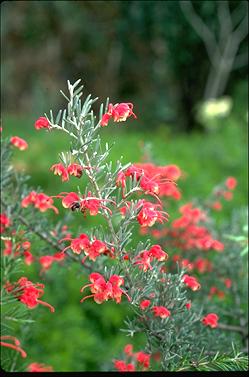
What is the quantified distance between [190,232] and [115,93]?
5.19 meters

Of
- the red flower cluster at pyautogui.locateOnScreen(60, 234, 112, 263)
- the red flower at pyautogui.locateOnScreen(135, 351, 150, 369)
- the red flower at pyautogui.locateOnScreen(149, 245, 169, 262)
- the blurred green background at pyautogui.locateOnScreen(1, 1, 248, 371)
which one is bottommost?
the red flower at pyautogui.locateOnScreen(135, 351, 150, 369)

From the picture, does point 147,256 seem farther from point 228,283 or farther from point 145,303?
point 228,283

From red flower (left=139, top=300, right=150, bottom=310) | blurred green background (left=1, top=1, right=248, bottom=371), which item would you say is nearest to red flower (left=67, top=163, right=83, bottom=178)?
red flower (left=139, top=300, right=150, bottom=310)

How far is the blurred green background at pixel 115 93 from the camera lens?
326cm

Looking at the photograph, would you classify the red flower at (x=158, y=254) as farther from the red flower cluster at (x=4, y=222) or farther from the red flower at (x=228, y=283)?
the red flower at (x=228, y=283)

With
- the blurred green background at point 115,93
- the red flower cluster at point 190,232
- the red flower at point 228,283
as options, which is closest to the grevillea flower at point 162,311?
the red flower cluster at point 190,232

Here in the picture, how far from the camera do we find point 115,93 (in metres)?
7.40

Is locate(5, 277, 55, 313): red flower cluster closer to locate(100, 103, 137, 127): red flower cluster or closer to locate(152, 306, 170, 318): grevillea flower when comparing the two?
locate(152, 306, 170, 318): grevillea flower

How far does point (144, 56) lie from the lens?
6.98m

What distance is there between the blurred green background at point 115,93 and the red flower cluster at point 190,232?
0.76m

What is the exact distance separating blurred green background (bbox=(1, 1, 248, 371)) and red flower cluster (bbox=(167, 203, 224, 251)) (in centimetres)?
76

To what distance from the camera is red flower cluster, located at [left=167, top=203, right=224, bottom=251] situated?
2.31 meters

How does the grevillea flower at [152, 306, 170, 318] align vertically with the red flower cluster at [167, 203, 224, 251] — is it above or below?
below

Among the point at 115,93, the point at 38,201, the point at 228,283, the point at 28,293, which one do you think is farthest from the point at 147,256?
the point at 115,93
